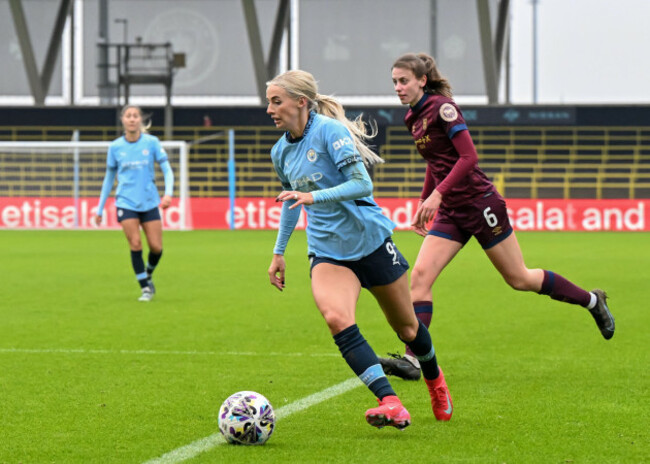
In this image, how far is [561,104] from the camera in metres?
38.6

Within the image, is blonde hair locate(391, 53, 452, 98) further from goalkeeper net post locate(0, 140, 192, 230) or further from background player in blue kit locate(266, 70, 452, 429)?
goalkeeper net post locate(0, 140, 192, 230)

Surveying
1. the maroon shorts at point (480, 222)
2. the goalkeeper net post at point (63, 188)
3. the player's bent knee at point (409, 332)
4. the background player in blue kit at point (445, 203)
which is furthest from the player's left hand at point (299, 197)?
the goalkeeper net post at point (63, 188)

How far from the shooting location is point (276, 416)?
589 cm

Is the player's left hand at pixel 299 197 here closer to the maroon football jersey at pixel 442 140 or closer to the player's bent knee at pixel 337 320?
the player's bent knee at pixel 337 320

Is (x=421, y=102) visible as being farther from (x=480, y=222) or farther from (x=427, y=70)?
(x=480, y=222)

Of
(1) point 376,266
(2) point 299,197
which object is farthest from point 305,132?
(1) point 376,266

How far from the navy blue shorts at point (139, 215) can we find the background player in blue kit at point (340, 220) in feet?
22.6

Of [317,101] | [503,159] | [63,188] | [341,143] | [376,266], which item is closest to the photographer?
[341,143]

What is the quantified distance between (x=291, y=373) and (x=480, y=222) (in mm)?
1592

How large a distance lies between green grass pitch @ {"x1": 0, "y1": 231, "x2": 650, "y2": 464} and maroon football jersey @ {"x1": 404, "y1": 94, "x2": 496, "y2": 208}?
1.21m

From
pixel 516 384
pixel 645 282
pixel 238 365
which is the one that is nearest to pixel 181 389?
pixel 238 365

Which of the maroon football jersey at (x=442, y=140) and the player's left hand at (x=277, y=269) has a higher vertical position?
the maroon football jersey at (x=442, y=140)

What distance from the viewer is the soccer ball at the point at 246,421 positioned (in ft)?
17.0

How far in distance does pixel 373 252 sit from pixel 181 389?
6.35ft
